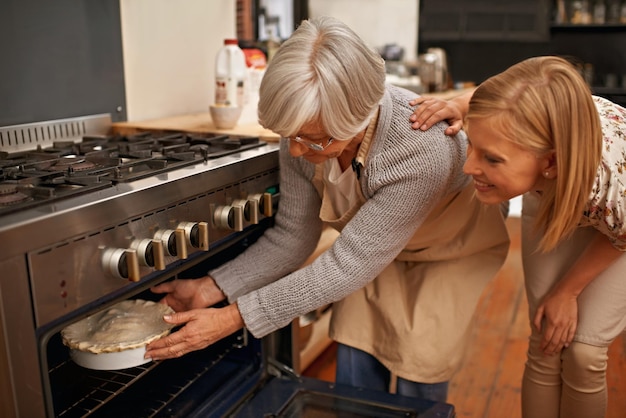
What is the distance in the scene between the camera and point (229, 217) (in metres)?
1.25

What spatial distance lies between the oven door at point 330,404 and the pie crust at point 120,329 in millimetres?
266

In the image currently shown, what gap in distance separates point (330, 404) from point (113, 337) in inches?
17.9

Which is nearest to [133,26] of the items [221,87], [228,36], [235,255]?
[221,87]

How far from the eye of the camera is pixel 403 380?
1500 millimetres

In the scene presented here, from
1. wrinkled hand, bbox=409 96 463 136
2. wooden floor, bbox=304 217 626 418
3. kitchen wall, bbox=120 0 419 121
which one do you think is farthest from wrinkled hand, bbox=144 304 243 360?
wooden floor, bbox=304 217 626 418

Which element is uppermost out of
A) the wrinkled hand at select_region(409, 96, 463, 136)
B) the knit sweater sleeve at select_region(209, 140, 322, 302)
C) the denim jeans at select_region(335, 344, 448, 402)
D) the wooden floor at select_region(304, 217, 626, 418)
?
the wrinkled hand at select_region(409, 96, 463, 136)

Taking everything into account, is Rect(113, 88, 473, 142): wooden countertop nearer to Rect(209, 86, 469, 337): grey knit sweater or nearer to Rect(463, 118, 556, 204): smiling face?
Rect(209, 86, 469, 337): grey knit sweater

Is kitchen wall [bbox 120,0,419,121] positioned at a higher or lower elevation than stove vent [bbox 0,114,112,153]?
higher

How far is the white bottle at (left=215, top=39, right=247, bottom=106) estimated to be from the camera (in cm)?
175

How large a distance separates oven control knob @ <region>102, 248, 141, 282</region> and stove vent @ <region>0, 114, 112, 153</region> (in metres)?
0.63

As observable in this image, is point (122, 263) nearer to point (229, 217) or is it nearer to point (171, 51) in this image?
point (229, 217)

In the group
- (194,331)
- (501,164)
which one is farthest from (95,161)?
(501,164)

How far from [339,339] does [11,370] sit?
81 centimetres

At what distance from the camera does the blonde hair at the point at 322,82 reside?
1.09 meters
